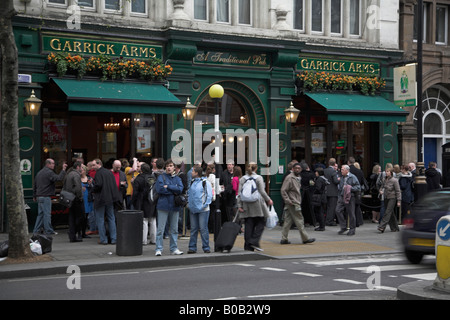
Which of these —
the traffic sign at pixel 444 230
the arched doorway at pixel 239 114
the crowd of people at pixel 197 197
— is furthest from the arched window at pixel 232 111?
the traffic sign at pixel 444 230

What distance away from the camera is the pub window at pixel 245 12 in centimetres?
2083

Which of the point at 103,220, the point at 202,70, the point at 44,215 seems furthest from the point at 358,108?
the point at 44,215

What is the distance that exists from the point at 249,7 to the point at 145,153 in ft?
19.3

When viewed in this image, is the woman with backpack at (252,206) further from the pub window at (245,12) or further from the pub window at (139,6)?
the pub window at (245,12)

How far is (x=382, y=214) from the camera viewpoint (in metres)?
19.4

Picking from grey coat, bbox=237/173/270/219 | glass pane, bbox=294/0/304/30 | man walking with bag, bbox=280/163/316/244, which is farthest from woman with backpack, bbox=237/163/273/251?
glass pane, bbox=294/0/304/30

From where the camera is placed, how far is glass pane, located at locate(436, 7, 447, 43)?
25266mm

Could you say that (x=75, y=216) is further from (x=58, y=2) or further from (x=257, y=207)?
(x=58, y=2)

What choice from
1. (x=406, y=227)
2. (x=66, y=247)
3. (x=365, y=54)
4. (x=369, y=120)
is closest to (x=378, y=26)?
(x=365, y=54)

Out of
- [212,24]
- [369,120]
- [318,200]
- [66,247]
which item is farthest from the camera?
[369,120]

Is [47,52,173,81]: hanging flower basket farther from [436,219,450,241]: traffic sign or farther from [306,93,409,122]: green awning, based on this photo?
[436,219,450,241]: traffic sign

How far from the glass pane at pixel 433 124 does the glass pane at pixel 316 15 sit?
623cm

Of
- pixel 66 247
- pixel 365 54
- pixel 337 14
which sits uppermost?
pixel 337 14
